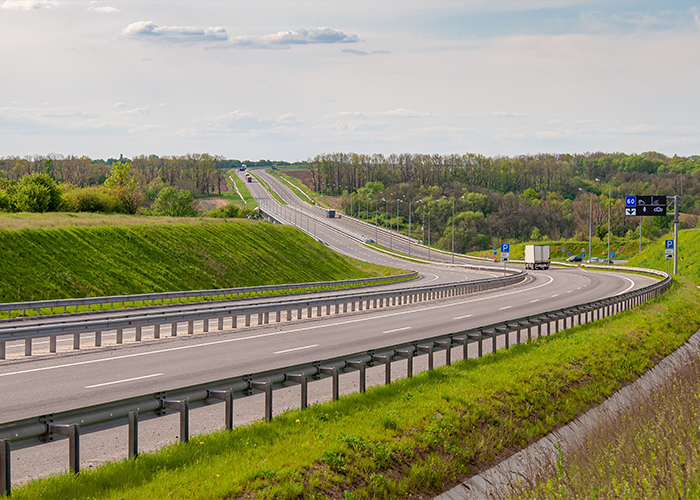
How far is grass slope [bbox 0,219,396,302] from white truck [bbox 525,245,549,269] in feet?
91.7

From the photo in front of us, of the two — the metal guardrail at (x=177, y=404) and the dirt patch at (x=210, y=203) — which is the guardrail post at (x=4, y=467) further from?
the dirt patch at (x=210, y=203)

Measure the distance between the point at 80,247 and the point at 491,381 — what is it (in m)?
30.1

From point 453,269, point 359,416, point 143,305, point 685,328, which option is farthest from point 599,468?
point 453,269

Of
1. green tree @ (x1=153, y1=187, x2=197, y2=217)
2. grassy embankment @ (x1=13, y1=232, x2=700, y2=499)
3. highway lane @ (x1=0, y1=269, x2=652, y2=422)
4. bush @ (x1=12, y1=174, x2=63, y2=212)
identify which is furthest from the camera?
green tree @ (x1=153, y1=187, x2=197, y2=217)

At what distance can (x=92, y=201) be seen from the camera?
203 feet

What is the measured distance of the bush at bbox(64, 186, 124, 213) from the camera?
198ft

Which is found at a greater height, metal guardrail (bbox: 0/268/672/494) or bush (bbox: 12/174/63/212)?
bush (bbox: 12/174/63/212)

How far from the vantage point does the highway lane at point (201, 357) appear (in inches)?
482

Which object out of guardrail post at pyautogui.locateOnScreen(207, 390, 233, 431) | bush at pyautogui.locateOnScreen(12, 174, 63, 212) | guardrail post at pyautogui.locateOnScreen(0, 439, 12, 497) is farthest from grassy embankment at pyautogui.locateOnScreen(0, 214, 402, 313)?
guardrail post at pyautogui.locateOnScreen(0, 439, 12, 497)

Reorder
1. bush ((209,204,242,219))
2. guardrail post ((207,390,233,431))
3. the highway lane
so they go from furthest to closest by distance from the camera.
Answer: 1. bush ((209,204,242,219))
2. the highway lane
3. guardrail post ((207,390,233,431))

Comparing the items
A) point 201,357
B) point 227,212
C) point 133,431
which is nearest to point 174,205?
point 227,212

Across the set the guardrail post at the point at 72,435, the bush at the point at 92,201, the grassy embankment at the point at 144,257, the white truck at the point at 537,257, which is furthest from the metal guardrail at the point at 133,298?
the white truck at the point at 537,257

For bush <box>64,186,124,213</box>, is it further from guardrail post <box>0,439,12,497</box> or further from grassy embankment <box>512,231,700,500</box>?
guardrail post <box>0,439,12,497</box>

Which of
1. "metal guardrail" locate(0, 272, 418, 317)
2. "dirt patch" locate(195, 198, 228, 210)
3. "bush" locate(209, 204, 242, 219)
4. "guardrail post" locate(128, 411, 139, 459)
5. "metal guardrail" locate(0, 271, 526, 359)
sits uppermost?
"dirt patch" locate(195, 198, 228, 210)
